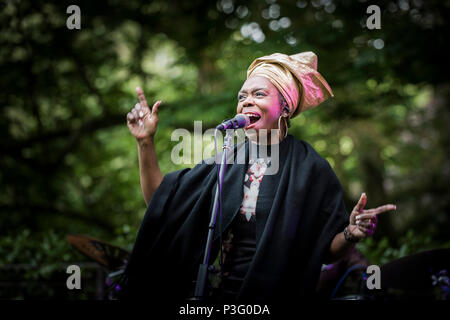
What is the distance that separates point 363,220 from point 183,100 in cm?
443

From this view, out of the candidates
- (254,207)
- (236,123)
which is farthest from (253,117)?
(254,207)

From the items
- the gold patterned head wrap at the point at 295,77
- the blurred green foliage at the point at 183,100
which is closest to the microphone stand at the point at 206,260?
the gold patterned head wrap at the point at 295,77

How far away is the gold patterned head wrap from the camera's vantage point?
2.29 m

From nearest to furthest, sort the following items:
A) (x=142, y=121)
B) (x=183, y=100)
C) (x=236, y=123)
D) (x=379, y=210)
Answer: (x=379, y=210)
(x=236, y=123)
(x=142, y=121)
(x=183, y=100)

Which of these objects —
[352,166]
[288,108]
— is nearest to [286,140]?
[288,108]

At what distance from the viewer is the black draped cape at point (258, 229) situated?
6.66 feet

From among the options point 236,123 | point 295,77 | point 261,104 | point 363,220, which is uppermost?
point 295,77

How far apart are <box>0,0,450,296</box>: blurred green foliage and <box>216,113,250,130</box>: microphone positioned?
Answer: 9.06ft

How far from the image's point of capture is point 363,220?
→ 1927 millimetres

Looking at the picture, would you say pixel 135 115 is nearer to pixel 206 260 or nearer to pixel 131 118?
pixel 131 118

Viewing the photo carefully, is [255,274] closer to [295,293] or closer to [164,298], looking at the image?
[295,293]

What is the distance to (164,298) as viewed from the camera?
2285 mm

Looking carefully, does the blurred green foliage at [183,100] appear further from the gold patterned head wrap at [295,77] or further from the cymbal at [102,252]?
the gold patterned head wrap at [295,77]

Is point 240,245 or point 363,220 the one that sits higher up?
point 363,220
